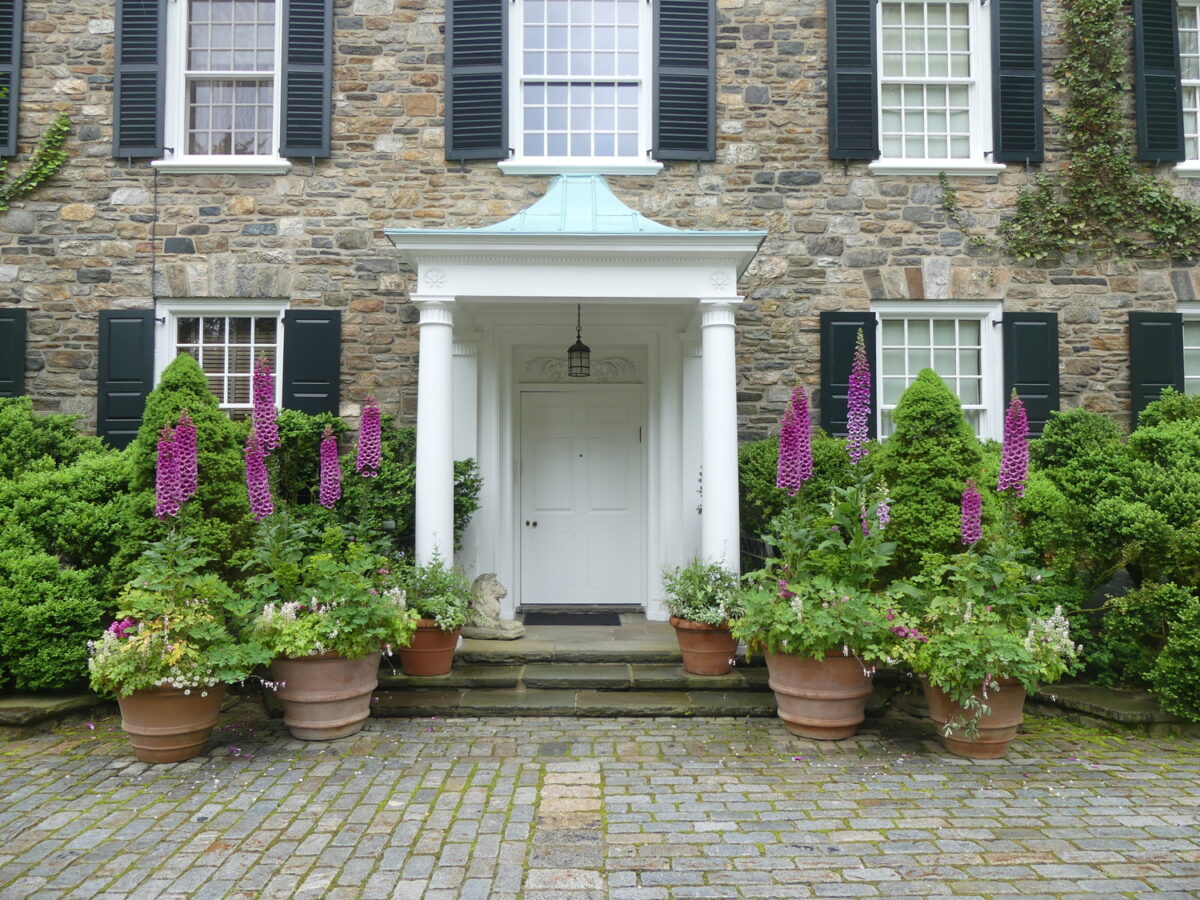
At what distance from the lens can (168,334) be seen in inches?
308

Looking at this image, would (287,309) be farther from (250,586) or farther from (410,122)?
(250,586)

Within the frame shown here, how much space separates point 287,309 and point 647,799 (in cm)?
554

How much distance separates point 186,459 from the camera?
5.33m

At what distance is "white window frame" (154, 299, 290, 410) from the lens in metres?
7.77

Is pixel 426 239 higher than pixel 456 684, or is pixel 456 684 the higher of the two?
pixel 426 239

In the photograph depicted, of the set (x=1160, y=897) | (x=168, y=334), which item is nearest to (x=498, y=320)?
(x=168, y=334)

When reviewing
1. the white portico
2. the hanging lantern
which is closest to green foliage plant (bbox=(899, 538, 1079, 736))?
the white portico

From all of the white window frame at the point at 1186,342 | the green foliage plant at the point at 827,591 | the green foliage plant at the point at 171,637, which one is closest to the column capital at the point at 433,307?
the green foliage plant at the point at 171,637

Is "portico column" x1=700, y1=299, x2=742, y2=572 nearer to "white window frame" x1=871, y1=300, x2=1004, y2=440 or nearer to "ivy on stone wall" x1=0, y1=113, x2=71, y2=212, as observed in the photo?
"white window frame" x1=871, y1=300, x2=1004, y2=440

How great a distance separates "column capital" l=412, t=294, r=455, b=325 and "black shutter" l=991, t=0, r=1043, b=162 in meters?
5.33

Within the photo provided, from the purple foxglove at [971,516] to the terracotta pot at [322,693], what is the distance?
151 inches

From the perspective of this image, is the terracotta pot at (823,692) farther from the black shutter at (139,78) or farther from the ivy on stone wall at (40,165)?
the ivy on stone wall at (40,165)

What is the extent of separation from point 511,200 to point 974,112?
451 cm

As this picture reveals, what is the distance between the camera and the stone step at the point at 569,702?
573cm
